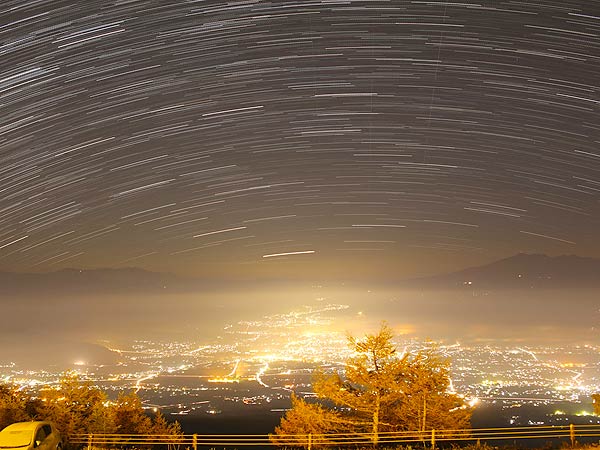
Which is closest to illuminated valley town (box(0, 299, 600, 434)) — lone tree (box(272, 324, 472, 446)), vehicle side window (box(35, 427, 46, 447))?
lone tree (box(272, 324, 472, 446))

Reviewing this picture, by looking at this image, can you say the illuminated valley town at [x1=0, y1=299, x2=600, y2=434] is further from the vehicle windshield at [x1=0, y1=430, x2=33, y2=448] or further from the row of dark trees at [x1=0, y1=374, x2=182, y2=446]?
the vehicle windshield at [x1=0, y1=430, x2=33, y2=448]

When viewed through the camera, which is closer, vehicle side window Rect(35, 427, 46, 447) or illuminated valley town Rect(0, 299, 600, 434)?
vehicle side window Rect(35, 427, 46, 447)

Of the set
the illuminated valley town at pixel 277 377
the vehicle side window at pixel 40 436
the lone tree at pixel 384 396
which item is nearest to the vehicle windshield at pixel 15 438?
the vehicle side window at pixel 40 436

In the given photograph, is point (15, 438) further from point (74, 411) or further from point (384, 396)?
point (74, 411)

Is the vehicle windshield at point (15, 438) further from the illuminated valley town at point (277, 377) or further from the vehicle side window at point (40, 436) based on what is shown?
the illuminated valley town at point (277, 377)

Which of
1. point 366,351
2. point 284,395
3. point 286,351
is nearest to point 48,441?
point 366,351
